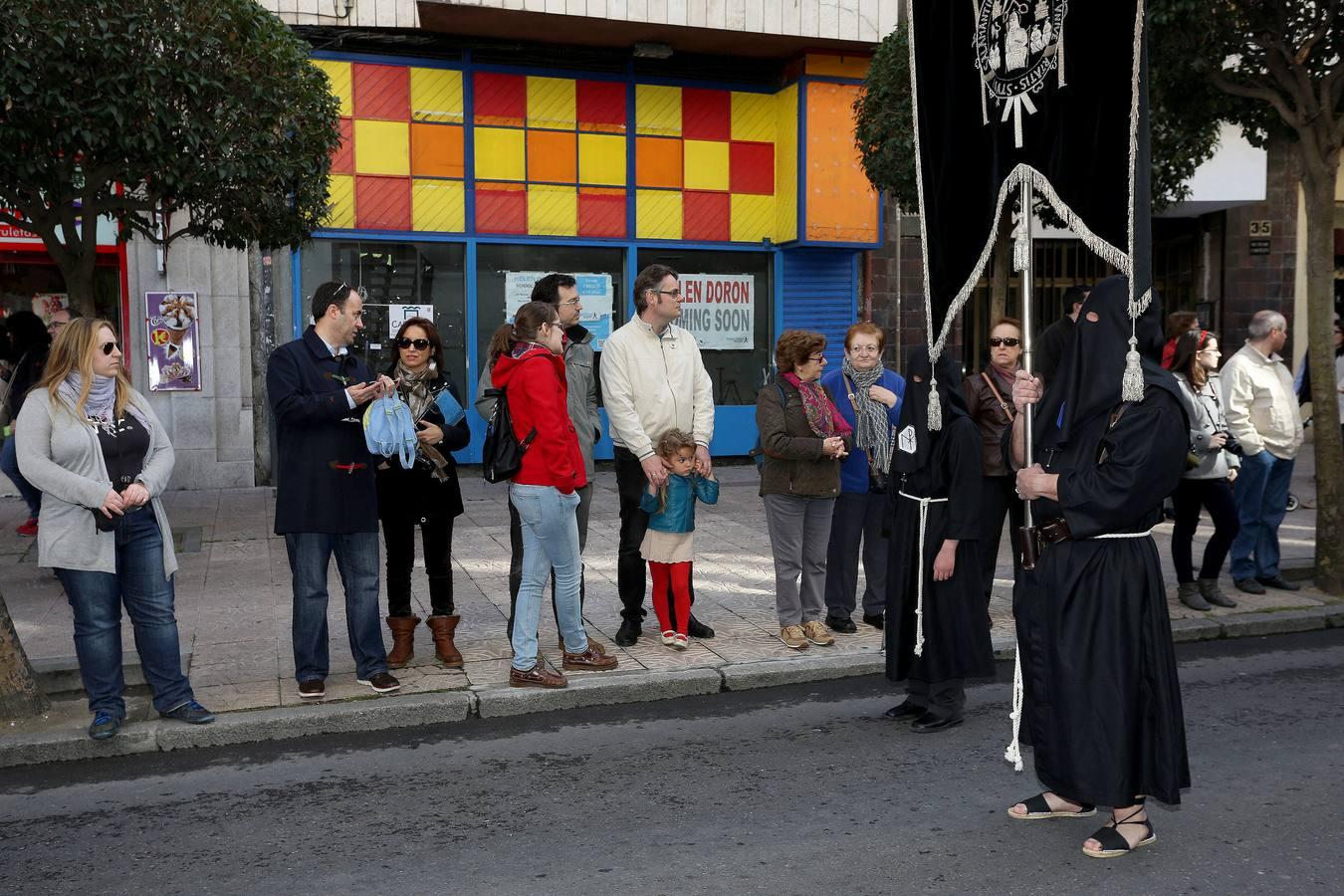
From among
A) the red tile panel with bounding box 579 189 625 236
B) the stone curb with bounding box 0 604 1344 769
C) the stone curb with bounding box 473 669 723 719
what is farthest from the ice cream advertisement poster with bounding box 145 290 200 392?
the stone curb with bounding box 473 669 723 719

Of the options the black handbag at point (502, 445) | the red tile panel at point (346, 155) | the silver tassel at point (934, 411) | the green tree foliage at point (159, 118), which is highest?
the red tile panel at point (346, 155)

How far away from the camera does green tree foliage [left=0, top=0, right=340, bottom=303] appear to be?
7.82 m

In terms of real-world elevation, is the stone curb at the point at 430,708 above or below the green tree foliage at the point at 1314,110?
below

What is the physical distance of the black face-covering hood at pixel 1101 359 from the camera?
411cm

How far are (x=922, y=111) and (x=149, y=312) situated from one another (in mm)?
10574

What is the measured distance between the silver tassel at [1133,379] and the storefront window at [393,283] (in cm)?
1091

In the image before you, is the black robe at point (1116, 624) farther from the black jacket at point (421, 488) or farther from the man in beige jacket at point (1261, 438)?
the man in beige jacket at point (1261, 438)

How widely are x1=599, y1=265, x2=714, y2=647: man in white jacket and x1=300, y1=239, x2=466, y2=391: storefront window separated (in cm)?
765

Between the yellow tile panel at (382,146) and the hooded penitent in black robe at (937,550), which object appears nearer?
the hooded penitent in black robe at (937,550)

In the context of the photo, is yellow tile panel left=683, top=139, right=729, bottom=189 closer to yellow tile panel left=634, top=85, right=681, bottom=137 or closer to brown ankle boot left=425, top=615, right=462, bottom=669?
yellow tile panel left=634, top=85, right=681, bottom=137

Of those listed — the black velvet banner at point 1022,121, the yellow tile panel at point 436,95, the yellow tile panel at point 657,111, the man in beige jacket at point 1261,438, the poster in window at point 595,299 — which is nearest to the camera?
the black velvet banner at point 1022,121

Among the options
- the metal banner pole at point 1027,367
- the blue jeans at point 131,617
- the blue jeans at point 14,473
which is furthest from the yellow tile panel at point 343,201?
the metal banner pole at point 1027,367

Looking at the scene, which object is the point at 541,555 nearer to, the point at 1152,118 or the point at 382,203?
the point at 1152,118

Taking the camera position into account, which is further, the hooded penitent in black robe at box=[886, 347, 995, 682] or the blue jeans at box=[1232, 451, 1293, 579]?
the blue jeans at box=[1232, 451, 1293, 579]
